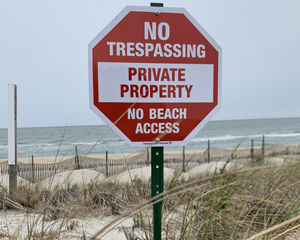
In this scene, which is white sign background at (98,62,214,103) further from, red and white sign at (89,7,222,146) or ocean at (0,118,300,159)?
ocean at (0,118,300,159)

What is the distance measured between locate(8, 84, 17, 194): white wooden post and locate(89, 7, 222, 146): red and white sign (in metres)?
3.24

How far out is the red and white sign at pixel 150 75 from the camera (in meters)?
1.53

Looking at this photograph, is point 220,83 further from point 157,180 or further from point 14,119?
point 14,119

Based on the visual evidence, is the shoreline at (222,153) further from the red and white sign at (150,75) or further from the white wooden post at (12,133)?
the white wooden post at (12,133)

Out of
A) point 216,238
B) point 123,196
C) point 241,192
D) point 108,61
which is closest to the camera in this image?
point 108,61

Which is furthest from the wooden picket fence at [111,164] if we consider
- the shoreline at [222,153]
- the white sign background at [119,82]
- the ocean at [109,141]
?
the white sign background at [119,82]

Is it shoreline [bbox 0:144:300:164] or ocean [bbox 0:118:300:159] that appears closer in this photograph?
shoreline [bbox 0:144:300:164]

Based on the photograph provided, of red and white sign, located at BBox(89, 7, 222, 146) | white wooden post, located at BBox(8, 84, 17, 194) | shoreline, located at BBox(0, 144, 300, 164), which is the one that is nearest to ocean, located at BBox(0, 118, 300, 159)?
shoreline, located at BBox(0, 144, 300, 164)

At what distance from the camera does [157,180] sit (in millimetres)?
1577

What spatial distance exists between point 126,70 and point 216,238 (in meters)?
1.37

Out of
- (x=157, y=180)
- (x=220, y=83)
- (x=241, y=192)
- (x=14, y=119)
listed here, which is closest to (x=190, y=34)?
(x=220, y=83)

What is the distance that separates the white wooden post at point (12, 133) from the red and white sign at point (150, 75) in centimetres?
324

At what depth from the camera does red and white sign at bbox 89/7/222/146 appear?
1529 millimetres

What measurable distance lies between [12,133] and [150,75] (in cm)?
345
